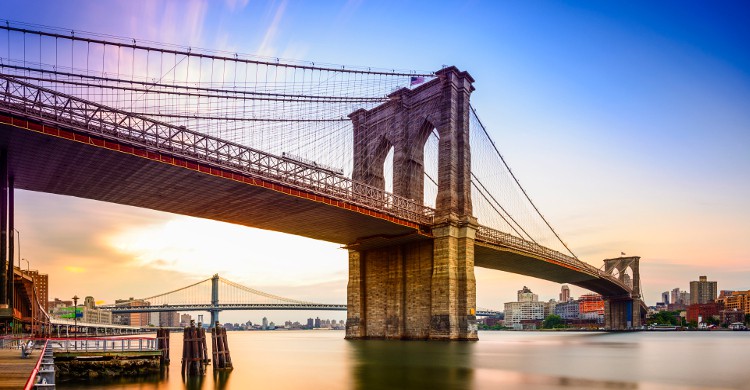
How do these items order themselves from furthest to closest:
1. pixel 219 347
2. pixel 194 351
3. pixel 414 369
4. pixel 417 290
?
pixel 417 290
pixel 414 369
pixel 219 347
pixel 194 351

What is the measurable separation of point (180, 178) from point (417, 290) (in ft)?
89.9

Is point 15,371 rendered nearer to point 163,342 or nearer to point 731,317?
point 163,342

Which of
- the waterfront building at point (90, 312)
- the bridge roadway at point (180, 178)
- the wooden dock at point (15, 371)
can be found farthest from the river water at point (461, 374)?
the waterfront building at point (90, 312)

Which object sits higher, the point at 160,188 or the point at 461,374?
the point at 160,188

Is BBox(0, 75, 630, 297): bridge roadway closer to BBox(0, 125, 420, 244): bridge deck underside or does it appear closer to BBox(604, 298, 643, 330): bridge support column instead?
BBox(0, 125, 420, 244): bridge deck underside

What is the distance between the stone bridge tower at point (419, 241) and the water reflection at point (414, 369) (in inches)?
498

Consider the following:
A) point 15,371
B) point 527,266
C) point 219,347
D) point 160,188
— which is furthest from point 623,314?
point 15,371

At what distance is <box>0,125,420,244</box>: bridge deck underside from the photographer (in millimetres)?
36622

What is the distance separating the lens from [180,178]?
42062 millimetres

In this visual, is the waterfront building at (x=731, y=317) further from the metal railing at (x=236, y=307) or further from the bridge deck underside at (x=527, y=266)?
the metal railing at (x=236, y=307)

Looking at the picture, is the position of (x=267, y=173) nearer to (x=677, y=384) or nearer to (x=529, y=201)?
(x=677, y=384)

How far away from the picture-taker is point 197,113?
4575cm

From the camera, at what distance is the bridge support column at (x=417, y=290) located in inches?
2234

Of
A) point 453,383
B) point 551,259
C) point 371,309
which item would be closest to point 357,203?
point 371,309
